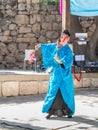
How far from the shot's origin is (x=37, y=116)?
23.6ft

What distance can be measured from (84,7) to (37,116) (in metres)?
4.53

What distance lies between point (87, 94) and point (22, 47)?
584 centimetres

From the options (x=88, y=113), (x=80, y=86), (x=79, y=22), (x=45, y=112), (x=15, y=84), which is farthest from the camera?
(x=79, y=22)

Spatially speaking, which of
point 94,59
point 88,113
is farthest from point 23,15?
point 88,113

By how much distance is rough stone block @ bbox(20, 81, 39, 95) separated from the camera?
32.1 feet

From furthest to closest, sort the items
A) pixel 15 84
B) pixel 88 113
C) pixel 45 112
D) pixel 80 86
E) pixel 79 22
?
pixel 79 22 → pixel 80 86 → pixel 15 84 → pixel 88 113 → pixel 45 112

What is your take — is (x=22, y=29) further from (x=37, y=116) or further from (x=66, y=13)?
(x=37, y=116)

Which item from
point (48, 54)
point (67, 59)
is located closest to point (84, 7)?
point (48, 54)

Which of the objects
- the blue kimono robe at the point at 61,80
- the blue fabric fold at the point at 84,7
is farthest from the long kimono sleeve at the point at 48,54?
the blue fabric fold at the point at 84,7

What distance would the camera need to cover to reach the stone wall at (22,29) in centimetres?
1545

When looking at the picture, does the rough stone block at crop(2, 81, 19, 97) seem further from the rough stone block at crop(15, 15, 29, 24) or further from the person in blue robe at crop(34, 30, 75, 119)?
the rough stone block at crop(15, 15, 29, 24)

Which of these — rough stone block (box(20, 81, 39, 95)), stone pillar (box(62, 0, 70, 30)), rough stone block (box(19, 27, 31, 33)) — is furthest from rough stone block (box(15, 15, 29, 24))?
rough stone block (box(20, 81, 39, 95))

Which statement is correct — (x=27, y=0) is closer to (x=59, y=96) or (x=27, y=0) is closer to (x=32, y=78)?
(x=32, y=78)

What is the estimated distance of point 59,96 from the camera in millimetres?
7105
